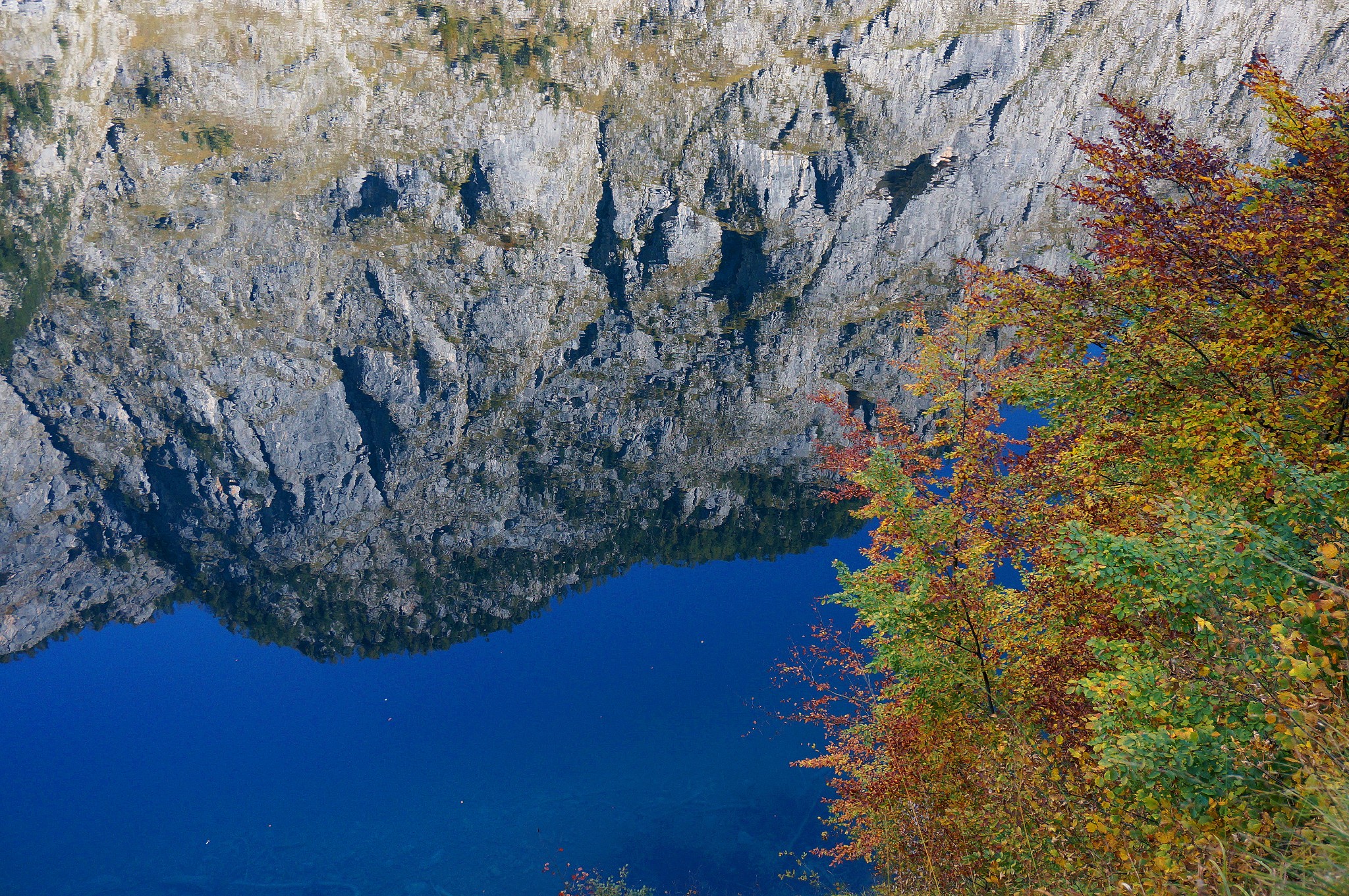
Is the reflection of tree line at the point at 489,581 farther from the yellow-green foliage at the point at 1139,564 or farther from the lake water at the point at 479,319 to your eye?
the yellow-green foliage at the point at 1139,564

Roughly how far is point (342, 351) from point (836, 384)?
28.2 m

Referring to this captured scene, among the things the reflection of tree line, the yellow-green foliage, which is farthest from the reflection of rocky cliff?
the yellow-green foliage

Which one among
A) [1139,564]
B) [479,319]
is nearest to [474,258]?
[479,319]

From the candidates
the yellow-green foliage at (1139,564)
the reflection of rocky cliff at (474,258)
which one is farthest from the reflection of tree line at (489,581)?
the yellow-green foliage at (1139,564)

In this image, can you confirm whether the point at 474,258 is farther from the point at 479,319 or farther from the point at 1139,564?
the point at 1139,564

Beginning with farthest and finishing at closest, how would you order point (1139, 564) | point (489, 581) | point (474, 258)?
point (474, 258) → point (489, 581) → point (1139, 564)

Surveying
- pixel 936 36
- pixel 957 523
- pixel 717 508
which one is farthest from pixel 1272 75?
pixel 936 36

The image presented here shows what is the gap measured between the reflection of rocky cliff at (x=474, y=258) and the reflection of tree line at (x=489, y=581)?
179 mm

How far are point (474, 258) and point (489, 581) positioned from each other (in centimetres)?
2287

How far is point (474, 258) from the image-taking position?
50.2 metres

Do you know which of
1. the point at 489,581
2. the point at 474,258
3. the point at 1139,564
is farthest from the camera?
the point at 474,258

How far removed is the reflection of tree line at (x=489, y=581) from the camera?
35.7 metres

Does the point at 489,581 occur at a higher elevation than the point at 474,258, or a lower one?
lower

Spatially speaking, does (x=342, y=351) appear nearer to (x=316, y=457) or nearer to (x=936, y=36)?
(x=316, y=457)
